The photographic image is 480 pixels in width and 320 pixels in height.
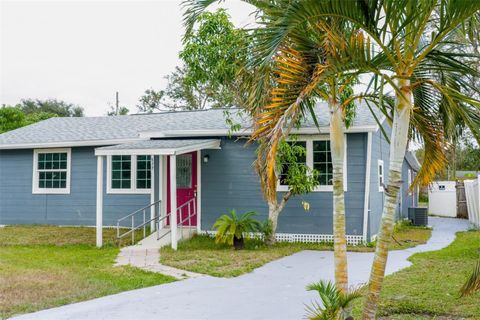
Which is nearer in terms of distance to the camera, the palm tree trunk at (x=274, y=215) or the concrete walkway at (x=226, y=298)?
the concrete walkway at (x=226, y=298)

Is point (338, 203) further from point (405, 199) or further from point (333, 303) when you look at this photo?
point (405, 199)

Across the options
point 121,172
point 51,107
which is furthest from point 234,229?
point 51,107

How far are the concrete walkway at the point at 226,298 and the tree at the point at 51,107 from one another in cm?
3919

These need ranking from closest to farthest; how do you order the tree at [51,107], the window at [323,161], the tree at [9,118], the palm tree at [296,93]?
the palm tree at [296,93]
the window at [323,161]
the tree at [9,118]
the tree at [51,107]

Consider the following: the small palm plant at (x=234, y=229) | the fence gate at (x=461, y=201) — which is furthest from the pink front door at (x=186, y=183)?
the fence gate at (x=461, y=201)

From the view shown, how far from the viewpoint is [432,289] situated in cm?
607

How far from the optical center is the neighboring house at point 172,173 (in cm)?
1064

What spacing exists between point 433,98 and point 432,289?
2.59 meters

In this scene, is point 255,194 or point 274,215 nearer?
point 274,215

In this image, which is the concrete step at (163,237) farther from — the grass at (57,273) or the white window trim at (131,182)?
the white window trim at (131,182)

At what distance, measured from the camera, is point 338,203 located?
4.60m

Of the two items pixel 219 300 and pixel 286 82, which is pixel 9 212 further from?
pixel 286 82

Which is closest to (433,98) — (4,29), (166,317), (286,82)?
(286,82)

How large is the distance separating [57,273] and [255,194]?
5.32 meters
